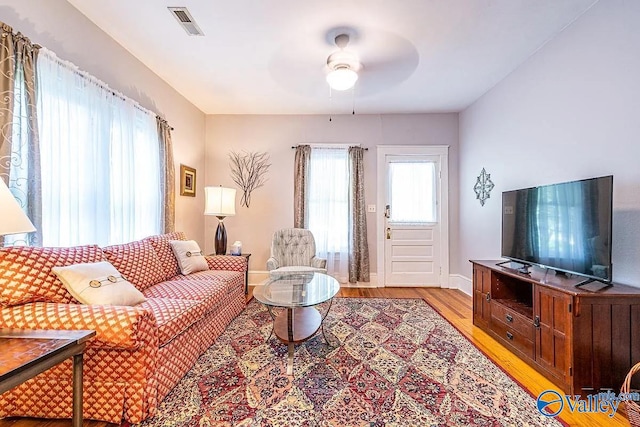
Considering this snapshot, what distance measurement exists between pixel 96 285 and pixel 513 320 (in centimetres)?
307

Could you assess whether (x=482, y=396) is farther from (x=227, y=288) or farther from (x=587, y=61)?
(x=587, y=61)

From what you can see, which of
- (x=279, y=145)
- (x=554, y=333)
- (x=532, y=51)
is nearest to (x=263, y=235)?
(x=279, y=145)

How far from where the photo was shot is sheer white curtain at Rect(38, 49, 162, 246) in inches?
78.2

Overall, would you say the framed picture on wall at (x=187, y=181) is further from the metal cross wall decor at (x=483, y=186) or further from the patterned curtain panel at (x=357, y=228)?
the metal cross wall decor at (x=483, y=186)

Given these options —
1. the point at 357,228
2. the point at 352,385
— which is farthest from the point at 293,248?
the point at 352,385

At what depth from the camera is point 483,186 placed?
3.67 meters

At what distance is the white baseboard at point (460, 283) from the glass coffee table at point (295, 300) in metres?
2.42

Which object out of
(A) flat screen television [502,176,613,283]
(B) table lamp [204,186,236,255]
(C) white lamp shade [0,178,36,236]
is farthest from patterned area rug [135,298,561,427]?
(B) table lamp [204,186,236,255]

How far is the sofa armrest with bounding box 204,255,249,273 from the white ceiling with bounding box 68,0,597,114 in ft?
6.90

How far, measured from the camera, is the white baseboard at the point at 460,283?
4063 mm

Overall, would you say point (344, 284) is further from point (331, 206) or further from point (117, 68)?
point (117, 68)

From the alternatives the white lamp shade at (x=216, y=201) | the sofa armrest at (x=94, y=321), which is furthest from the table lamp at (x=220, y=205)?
the sofa armrest at (x=94, y=321)

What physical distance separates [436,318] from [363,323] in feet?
2.73

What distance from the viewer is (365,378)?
77.0 inches
